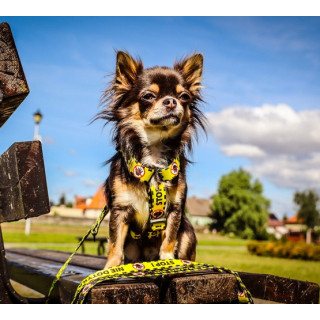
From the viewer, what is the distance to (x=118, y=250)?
2.64m

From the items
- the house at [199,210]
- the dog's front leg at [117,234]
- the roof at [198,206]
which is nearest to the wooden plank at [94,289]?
the dog's front leg at [117,234]

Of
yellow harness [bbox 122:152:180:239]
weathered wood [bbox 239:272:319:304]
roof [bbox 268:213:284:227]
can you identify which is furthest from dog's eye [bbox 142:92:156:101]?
roof [bbox 268:213:284:227]

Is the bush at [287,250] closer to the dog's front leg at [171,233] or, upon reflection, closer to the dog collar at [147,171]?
the dog's front leg at [171,233]

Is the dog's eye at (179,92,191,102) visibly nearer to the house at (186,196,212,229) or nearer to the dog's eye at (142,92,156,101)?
the dog's eye at (142,92,156,101)

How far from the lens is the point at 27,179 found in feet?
6.62

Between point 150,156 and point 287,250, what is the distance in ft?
53.1

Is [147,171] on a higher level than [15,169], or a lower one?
higher

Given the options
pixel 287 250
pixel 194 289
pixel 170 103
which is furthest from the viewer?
pixel 287 250

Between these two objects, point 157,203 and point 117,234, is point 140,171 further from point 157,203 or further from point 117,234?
point 117,234

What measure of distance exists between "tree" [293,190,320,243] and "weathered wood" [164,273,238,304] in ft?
199

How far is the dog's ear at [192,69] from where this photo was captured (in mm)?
3059

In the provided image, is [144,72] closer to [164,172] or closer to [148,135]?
[148,135]

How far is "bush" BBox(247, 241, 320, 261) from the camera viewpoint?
16.7m

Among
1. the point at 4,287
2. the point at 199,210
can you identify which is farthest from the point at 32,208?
the point at 199,210
